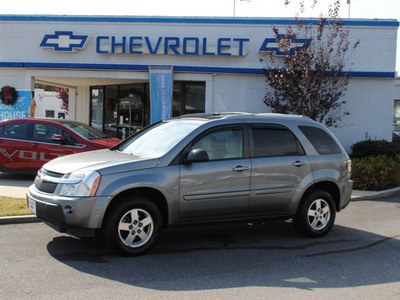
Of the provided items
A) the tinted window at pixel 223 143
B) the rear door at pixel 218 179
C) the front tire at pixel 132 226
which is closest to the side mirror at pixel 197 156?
the rear door at pixel 218 179

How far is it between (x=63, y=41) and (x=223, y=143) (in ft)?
35.9

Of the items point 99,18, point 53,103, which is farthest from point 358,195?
point 53,103

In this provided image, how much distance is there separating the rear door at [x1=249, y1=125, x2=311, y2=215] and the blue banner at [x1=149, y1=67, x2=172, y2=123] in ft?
27.9

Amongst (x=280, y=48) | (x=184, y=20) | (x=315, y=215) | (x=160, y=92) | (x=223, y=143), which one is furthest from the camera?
(x=160, y=92)

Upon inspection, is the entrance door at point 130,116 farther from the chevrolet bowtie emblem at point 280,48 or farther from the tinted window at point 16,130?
the tinted window at point 16,130

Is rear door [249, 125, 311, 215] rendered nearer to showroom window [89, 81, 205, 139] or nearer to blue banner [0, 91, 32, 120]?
showroom window [89, 81, 205, 139]

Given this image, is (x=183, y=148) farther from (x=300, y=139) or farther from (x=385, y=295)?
(x=385, y=295)

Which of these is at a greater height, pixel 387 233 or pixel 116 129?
pixel 116 129

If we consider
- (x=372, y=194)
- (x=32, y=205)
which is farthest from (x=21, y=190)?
(x=372, y=194)

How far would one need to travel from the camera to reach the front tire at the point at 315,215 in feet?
20.5

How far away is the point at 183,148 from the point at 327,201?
99.1 inches

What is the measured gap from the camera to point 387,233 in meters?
6.86

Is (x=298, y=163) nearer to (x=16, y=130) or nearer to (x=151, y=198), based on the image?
(x=151, y=198)

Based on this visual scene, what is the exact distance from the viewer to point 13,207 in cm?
728
